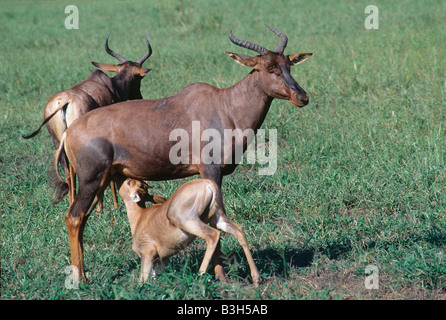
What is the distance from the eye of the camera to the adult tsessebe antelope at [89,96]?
7.20m

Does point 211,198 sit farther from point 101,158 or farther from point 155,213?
point 101,158

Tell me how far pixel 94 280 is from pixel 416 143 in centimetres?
453

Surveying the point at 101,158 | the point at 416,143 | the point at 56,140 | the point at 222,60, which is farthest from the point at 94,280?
the point at 222,60

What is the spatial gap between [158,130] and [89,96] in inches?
89.2

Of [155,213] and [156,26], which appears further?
[156,26]

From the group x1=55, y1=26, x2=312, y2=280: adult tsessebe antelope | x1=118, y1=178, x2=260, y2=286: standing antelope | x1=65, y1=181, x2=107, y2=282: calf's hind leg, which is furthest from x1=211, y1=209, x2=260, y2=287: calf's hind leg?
x1=65, y1=181, x2=107, y2=282: calf's hind leg

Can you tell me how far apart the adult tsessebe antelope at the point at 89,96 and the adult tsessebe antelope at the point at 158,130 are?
0.82m

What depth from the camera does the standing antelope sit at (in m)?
4.95

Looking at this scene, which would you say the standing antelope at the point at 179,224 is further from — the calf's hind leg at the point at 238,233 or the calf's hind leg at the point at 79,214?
the calf's hind leg at the point at 79,214

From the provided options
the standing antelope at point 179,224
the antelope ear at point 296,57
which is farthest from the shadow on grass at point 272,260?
the antelope ear at point 296,57

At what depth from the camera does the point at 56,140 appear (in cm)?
744

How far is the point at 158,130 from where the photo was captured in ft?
18.3

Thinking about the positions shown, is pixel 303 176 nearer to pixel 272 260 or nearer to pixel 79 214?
pixel 272 260
